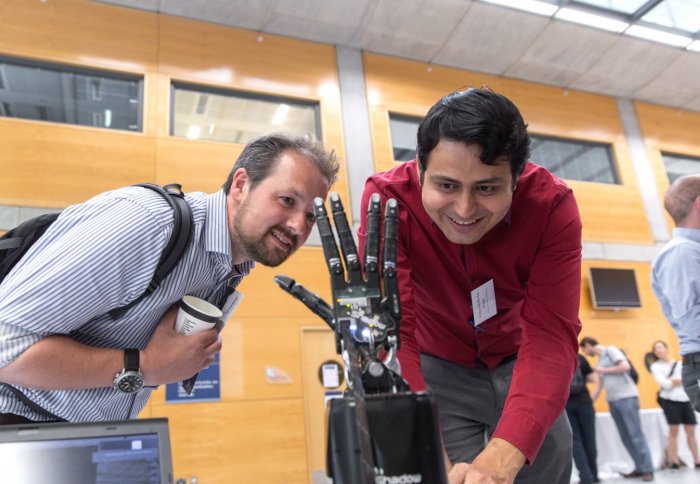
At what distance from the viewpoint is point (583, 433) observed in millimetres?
5098

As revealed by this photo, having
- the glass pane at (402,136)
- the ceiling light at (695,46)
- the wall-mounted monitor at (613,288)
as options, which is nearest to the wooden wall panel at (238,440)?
the glass pane at (402,136)

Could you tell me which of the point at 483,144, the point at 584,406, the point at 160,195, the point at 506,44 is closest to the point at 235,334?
the point at 584,406

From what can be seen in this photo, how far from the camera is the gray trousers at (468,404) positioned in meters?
1.58

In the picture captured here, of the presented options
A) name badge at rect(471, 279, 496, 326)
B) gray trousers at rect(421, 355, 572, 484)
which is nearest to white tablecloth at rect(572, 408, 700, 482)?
gray trousers at rect(421, 355, 572, 484)

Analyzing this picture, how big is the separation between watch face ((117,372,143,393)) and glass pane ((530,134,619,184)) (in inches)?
310

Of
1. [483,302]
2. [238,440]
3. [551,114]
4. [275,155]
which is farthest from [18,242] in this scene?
[551,114]

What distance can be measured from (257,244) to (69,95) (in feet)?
18.5

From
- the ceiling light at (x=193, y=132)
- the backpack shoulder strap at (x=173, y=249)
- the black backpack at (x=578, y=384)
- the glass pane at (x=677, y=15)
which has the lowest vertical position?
the black backpack at (x=578, y=384)

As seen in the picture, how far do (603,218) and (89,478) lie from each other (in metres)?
8.42

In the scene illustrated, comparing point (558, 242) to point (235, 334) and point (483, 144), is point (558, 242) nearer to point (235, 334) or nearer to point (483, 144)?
point (483, 144)

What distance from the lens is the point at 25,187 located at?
558 centimetres

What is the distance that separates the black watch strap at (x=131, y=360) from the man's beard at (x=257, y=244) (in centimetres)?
46

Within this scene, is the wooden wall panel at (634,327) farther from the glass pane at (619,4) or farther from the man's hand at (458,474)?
the man's hand at (458,474)

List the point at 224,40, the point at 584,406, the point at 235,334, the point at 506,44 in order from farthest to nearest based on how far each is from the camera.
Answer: the point at 506,44
the point at 224,40
the point at 235,334
the point at 584,406
